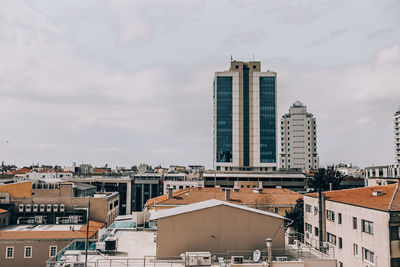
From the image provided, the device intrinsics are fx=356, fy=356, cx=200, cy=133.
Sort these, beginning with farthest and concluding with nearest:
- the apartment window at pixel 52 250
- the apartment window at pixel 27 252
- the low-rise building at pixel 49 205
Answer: the low-rise building at pixel 49 205
the apartment window at pixel 52 250
the apartment window at pixel 27 252

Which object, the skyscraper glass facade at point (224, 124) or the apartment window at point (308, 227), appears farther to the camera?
the skyscraper glass facade at point (224, 124)

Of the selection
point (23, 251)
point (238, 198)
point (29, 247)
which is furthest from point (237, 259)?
point (238, 198)

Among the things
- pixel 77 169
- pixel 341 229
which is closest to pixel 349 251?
pixel 341 229

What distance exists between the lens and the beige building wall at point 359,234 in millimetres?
35656

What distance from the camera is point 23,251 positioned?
169 ft

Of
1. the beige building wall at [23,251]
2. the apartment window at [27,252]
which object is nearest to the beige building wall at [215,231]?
the beige building wall at [23,251]

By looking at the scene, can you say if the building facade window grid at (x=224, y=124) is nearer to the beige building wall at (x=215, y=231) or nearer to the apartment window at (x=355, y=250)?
the apartment window at (x=355, y=250)

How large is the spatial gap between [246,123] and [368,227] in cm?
11016

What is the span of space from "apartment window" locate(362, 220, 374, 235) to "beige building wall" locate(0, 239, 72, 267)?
135 ft

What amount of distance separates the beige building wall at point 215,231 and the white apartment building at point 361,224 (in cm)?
1360

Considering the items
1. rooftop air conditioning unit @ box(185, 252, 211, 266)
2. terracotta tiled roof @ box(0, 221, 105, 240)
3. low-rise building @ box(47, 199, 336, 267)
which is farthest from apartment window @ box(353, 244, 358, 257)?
terracotta tiled roof @ box(0, 221, 105, 240)

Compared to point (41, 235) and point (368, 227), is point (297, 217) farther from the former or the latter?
point (41, 235)

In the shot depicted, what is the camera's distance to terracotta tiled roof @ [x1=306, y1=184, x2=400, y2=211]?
121 ft

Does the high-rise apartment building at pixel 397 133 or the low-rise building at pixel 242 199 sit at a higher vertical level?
the high-rise apartment building at pixel 397 133
